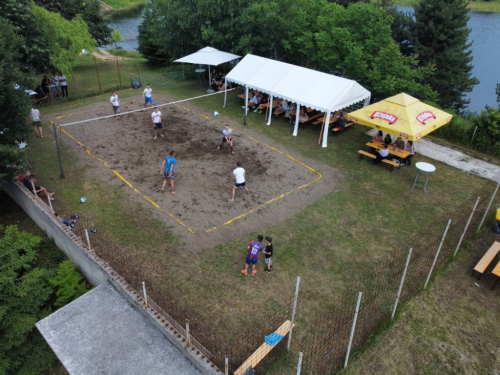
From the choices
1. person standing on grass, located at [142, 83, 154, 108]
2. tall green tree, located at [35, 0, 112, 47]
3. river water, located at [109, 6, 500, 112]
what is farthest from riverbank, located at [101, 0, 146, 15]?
person standing on grass, located at [142, 83, 154, 108]

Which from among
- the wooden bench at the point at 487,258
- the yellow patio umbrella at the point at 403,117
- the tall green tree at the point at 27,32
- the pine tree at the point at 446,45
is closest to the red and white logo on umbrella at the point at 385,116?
the yellow patio umbrella at the point at 403,117

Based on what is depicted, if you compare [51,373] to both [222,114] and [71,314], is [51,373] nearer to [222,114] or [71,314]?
[71,314]

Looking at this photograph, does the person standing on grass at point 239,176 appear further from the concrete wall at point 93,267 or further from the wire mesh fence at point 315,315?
the concrete wall at point 93,267

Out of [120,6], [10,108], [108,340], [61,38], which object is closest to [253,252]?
[108,340]

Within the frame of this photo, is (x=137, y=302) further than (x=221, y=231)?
No

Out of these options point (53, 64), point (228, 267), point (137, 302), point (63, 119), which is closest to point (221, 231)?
point (228, 267)

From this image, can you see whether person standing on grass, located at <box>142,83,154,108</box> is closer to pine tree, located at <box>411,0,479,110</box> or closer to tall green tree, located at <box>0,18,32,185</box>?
tall green tree, located at <box>0,18,32,185</box>
